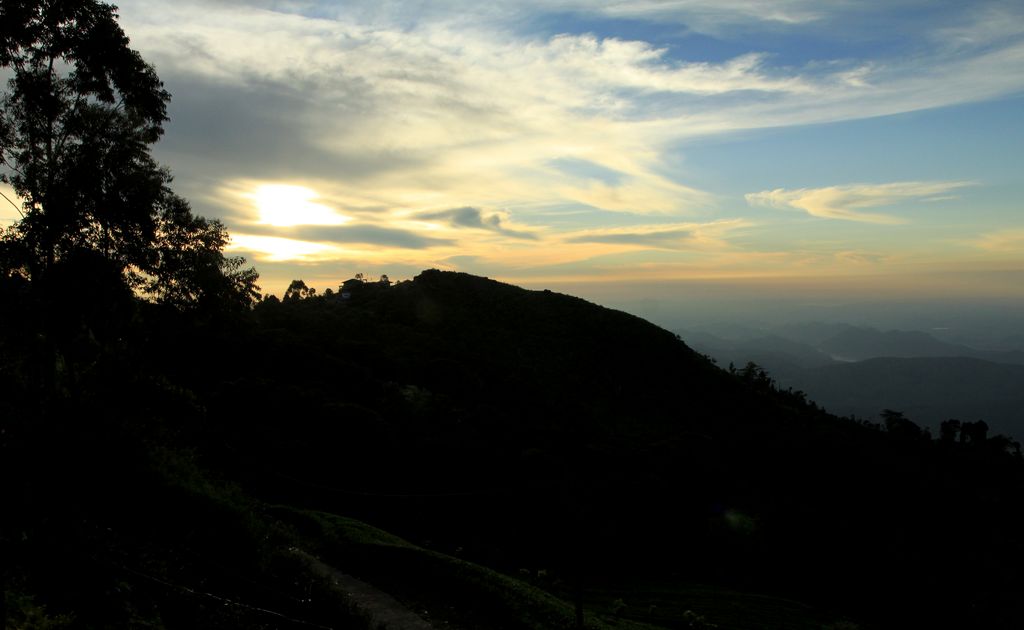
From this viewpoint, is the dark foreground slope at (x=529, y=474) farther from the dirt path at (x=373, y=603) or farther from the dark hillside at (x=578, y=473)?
the dirt path at (x=373, y=603)

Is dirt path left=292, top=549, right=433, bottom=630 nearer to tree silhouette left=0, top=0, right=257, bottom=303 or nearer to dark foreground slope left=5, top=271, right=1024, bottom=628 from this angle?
dark foreground slope left=5, top=271, right=1024, bottom=628

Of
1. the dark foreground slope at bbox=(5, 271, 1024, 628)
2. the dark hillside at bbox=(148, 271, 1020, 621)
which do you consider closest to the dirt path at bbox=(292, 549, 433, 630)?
the dark foreground slope at bbox=(5, 271, 1024, 628)

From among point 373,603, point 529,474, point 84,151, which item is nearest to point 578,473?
point 529,474

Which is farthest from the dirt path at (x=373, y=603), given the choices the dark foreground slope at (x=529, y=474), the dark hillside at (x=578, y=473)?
the dark hillside at (x=578, y=473)

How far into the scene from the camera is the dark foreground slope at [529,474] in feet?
85.2

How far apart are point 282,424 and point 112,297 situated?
24285mm

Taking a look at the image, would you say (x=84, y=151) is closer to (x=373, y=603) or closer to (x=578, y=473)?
(x=373, y=603)

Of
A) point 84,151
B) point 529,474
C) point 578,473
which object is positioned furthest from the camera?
point 578,473

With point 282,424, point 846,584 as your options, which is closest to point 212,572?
point 282,424

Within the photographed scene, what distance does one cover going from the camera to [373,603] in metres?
22.9

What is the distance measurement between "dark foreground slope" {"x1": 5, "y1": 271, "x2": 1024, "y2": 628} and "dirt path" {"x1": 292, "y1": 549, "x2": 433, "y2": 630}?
2208mm

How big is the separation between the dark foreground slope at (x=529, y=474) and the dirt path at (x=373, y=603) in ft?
7.24

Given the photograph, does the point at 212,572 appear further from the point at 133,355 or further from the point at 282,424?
the point at 282,424

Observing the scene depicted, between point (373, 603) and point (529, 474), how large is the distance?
92.3ft
